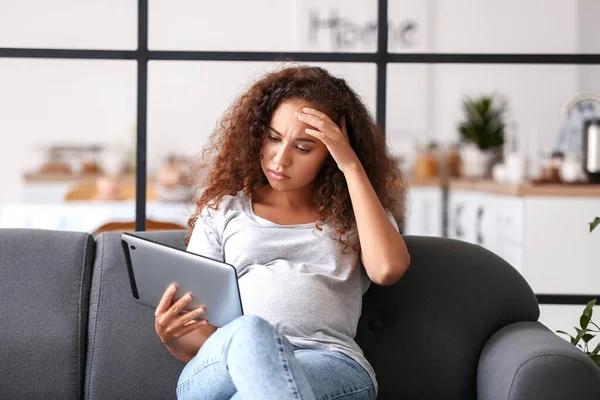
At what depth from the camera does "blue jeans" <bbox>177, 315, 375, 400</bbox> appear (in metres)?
1.42

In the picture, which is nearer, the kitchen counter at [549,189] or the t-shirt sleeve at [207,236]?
the t-shirt sleeve at [207,236]

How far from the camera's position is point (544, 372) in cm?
165

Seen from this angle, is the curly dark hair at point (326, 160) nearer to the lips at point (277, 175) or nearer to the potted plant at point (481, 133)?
the lips at point (277, 175)

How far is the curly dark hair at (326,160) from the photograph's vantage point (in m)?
1.90

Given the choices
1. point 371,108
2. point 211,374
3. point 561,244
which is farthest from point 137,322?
point 561,244

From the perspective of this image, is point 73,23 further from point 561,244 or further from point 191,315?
point 561,244

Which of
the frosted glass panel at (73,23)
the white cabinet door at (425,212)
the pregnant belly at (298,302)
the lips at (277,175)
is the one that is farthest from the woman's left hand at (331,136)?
the white cabinet door at (425,212)

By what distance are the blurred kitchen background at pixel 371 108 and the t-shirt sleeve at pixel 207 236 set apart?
0.29 meters

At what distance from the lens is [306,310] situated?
174 cm

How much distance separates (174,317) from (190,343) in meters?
0.17

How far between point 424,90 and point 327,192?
375cm

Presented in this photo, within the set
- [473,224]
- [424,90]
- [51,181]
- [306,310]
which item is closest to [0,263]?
[306,310]

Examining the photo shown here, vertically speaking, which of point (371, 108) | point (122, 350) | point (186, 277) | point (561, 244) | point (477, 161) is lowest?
point (122, 350)

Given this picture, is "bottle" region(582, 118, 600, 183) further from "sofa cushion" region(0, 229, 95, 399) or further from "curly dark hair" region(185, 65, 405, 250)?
"sofa cushion" region(0, 229, 95, 399)
